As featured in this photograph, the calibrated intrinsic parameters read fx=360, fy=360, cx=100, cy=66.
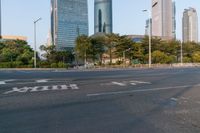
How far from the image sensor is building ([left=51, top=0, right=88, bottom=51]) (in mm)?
139125

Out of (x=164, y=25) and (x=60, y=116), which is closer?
(x=60, y=116)

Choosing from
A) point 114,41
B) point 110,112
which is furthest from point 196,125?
point 114,41

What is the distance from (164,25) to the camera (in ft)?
577

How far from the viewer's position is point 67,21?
461 ft

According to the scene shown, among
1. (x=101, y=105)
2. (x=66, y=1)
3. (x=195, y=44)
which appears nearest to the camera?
(x=101, y=105)

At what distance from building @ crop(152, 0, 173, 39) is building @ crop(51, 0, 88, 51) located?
30.0 meters

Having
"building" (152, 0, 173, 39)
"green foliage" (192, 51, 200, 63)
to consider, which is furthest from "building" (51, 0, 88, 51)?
"green foliage" (192, 51, 200, 63)

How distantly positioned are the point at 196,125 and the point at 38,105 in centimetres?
473

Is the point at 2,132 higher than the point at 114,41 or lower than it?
lower

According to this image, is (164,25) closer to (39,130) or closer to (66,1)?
(66,1)

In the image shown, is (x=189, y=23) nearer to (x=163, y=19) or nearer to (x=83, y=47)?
(x=163, y=19)

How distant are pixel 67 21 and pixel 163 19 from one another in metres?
47.0

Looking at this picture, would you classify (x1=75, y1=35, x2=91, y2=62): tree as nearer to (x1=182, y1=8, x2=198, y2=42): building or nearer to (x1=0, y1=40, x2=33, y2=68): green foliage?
(x1=0, y1=40, x2=33, y2=68): green foliage

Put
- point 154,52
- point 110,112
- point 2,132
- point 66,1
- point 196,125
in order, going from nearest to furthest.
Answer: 1. point 2,132
2. point 196,125
3. point 110,112
4. point 154,52
5. point 66,1
